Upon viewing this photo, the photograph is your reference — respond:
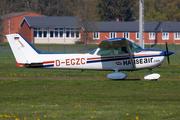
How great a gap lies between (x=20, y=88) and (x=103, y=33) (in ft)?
173

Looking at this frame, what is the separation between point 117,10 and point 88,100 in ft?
252

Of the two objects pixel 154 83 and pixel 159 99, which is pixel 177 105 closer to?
pixel 159 99

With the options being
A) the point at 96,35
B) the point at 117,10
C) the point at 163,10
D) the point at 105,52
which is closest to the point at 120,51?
the point at 105,52

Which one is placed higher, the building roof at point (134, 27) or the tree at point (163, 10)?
the tree at point (163, 10)

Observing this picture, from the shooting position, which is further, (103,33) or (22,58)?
(103,33)

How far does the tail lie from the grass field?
1.48 metres

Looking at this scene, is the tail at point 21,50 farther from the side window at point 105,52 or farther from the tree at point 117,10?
the tree at point 117,10

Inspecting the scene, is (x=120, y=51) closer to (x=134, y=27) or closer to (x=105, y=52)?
(x=105, y=52)

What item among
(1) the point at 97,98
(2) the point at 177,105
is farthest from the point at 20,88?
(2) the point at 177,105

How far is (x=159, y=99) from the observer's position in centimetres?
1089

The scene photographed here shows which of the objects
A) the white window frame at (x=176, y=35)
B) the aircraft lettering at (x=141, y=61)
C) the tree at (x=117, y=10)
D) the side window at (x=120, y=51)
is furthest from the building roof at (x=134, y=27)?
the aircraft lettering at (x=141, y=61)

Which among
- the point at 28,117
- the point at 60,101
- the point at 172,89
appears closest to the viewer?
the point at 28,117

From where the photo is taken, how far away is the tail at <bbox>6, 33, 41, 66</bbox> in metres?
15.7

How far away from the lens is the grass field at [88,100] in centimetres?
855
